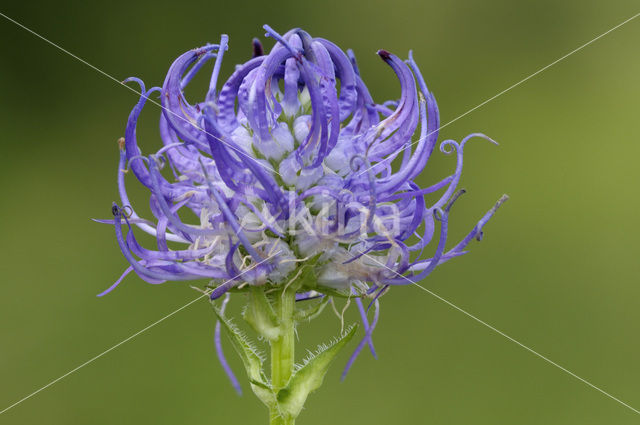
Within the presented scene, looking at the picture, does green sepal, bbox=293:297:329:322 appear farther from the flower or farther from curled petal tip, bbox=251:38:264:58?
curled petal tip, bbox=251:38:264:58

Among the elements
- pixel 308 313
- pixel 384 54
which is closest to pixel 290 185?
pixel 308 313

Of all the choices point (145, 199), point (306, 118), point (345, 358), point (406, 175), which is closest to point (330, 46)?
point (306, 118)

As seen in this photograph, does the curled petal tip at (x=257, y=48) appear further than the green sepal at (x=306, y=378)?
Yes

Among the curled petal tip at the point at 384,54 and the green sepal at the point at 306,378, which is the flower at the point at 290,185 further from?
the green sepal at the point at 306,378

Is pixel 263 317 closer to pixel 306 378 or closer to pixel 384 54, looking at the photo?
pixel 306 378

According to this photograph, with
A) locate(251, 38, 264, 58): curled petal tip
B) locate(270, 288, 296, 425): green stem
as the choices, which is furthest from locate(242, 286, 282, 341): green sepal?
locate(251, 38, 264, 58): curled petal tip

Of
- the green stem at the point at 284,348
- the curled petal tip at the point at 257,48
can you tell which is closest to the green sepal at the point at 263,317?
the green stem at the point at 284,348
